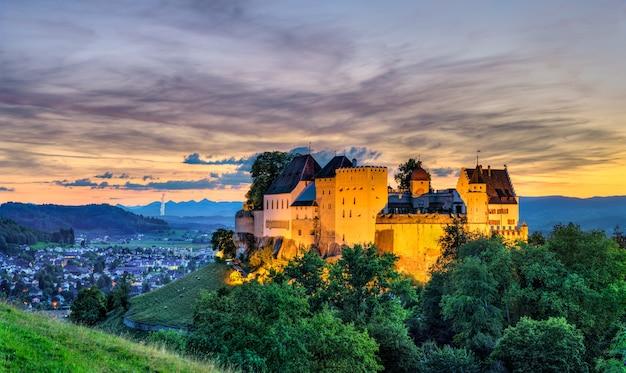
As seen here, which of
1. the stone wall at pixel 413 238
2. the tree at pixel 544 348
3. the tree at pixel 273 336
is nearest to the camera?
the tree at pixel 273 336

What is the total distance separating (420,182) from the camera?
80.9 metres

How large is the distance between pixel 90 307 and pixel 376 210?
36.2 metres

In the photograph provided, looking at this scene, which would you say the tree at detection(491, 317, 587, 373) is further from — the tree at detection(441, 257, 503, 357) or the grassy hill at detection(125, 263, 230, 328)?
the grassy hill at detection(125, 263, 230, 328)

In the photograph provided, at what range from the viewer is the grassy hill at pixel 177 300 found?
7319cm

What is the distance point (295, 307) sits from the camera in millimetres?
36969

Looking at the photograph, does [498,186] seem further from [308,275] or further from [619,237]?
[308,275]

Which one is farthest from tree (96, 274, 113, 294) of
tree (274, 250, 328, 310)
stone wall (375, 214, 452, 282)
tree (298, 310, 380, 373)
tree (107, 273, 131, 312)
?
tree (298, 310, 380, 373)

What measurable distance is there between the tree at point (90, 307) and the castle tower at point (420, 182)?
39.6 meters

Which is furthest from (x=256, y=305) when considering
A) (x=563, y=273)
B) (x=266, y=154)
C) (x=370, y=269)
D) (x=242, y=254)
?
(x=266, y=154)

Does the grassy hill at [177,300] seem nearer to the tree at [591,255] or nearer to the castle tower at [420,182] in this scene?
A: the castle tower at [420,182]

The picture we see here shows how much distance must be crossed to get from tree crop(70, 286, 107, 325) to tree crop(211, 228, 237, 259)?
16904mm

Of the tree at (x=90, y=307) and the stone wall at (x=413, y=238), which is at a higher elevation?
the stone wall at (x=413, y=238)

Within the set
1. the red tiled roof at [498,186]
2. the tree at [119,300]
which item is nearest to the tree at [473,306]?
the red tiled roof at [498,186]

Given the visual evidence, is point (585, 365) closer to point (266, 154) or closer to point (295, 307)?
point (295, 307)
